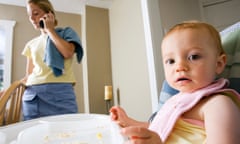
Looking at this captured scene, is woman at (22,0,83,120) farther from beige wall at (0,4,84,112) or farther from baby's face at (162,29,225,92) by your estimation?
beige wall at (0,4,84,112)

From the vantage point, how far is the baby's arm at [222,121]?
0.32 meters

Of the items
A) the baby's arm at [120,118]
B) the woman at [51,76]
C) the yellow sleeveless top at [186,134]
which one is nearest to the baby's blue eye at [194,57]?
the yellow sleeveless top at [186,134]

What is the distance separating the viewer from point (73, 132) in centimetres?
68

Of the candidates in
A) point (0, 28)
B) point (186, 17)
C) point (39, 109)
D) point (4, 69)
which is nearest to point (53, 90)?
point (39, 109)

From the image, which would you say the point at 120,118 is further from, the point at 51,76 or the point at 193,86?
the point at 51,76

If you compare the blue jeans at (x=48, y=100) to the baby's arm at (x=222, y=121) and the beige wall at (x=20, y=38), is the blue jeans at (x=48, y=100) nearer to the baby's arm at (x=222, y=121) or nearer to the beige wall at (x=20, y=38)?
the baby's arm at (x=222, y=121)

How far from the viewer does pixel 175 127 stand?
0.43 meters

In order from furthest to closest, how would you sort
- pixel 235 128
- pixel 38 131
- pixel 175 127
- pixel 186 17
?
pixel 186 17
pixel 38 131
pixel 175 127
pixel 235 128

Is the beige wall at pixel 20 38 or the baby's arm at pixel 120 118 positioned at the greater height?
A: the beige wall at pixel 20 38

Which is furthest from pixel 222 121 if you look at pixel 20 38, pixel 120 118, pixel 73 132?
pixel 20 38

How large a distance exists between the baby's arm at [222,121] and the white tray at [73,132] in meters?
0.21

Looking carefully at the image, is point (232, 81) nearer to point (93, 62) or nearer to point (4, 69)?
point (93, 62)

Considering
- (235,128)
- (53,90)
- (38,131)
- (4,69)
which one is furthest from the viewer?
(4,69)

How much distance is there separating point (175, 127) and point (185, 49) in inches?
6.6
